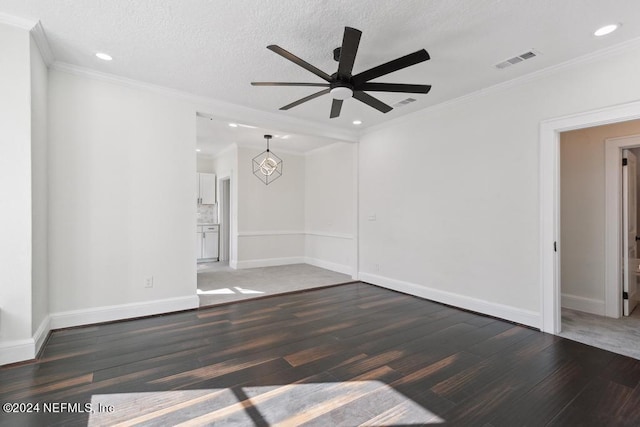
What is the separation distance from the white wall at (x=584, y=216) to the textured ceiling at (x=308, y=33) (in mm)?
1421

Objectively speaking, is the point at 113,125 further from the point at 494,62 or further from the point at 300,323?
the point at 494,62

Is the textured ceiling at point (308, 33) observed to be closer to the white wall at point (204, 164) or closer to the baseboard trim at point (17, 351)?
the baseboard trim at point (17, 351)

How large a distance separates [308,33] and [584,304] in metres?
4.50

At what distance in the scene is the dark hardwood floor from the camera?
1923 mm

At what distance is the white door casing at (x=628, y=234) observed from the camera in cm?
371

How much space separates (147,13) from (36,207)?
1.95 metres

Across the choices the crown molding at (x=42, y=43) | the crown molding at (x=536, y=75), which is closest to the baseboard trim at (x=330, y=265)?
the crown molding at (x=536, y=75)

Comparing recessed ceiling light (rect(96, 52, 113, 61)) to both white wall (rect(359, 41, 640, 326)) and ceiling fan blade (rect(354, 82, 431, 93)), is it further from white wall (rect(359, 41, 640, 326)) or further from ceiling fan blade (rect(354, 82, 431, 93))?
white wall (rect(359, 41, 640, 326))

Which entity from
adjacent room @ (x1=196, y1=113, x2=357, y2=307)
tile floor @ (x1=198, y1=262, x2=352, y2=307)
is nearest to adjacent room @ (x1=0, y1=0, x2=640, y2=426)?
tile floor @ (x1=198, y1=262, x2=352, y2=307)

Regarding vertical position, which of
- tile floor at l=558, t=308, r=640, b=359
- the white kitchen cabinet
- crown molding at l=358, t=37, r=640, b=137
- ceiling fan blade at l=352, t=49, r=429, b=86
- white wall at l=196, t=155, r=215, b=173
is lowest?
tile floor at l=558, t=308, r=640, b=359

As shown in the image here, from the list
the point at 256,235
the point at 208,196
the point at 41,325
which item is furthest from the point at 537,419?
the point at 208,196

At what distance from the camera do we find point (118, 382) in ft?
7.44

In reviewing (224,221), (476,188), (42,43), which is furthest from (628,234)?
(224,221)

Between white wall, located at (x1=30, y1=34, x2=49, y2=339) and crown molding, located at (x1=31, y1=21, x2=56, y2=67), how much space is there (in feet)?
A: 0.14
